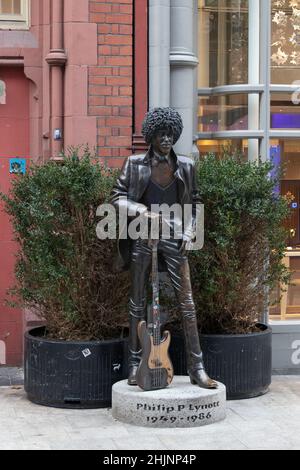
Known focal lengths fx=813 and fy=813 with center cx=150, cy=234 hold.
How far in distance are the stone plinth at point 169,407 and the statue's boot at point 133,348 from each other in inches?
8.6

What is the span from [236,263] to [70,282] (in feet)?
4.54

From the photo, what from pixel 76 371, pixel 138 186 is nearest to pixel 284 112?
pixel 138 186

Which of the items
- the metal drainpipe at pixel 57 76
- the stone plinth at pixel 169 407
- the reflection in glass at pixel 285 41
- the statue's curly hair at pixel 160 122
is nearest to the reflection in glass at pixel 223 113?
the reflection in glass at pixel 285 41

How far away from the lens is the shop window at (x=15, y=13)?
796 centimetres

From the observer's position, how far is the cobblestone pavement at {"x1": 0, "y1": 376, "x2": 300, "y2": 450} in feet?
18.1

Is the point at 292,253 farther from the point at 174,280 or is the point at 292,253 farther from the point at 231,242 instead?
the point at 174,280

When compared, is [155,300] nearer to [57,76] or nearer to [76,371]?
[76,371]

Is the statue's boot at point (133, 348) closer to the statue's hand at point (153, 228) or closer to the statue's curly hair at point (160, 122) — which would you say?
the statue's hand at point (153, 228)

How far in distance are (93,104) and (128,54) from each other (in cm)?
58

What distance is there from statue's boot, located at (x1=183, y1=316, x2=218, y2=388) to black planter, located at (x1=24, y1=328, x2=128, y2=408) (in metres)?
0.61

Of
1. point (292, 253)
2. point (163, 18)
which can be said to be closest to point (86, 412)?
point (292, 253)

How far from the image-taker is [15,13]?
26.3ft

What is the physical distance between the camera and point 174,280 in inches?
250

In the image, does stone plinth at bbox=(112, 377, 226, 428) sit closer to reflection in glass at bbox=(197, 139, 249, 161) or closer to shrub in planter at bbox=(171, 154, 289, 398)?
shrub in planter at bbox=(171, 154, 289, 398)
